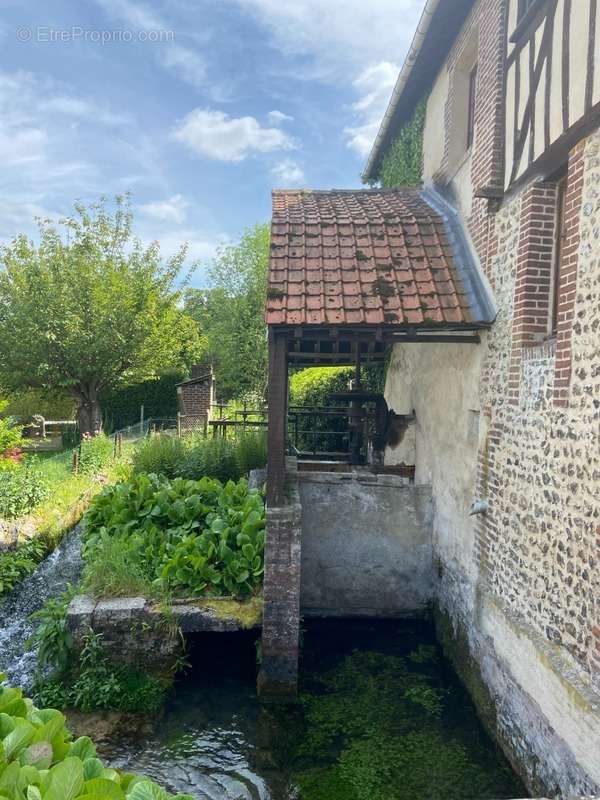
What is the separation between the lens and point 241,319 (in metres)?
25.0

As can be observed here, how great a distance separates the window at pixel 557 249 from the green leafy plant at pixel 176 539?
12.6 ft

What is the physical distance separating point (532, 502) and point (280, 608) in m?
2.65

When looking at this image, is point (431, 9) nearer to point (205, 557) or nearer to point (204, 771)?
point (205, 557)

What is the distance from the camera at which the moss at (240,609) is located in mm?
5719

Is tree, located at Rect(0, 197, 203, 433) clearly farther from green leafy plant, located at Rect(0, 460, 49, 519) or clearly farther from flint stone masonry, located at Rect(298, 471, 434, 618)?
flint stone masonry, located at Rect(298, 471, 434, 618)

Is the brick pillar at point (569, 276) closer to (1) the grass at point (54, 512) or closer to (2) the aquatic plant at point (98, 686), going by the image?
(2) the aquatic plant at point (98, 686)

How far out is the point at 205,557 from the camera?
6.24m

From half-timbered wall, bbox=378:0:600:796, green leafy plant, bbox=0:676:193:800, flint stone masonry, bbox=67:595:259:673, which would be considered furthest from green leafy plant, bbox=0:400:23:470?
green leafy plant, bbox=0:676:193:800

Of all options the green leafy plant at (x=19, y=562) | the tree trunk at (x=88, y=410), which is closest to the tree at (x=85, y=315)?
the tree trunk at (x=88, y=410)

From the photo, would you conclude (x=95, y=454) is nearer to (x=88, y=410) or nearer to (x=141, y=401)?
(x=88, y=410)

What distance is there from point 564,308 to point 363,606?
471cm

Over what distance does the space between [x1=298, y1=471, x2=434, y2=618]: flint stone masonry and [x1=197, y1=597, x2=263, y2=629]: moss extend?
→ 1.45 meters

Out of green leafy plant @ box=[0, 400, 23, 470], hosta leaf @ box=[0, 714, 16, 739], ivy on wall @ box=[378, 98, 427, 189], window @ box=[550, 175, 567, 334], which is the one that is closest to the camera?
hosta leaf @ box=[0, 714, 16, 739]

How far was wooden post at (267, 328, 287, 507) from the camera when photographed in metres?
5.72
